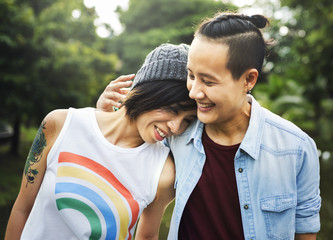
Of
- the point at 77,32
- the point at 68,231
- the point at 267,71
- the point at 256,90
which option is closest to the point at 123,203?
the point at 68,231

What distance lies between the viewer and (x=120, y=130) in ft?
7.18

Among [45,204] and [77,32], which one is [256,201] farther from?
[77,32]

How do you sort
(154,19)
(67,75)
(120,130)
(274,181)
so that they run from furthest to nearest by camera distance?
(154,19) → (67,75) → (120,130) → (274,181)

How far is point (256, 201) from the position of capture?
2.02 m

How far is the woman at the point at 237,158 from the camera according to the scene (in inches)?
73.6

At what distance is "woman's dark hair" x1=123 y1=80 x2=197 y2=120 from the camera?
206 centimetres

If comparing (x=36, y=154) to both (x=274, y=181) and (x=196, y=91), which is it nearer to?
(x=196, y=91)

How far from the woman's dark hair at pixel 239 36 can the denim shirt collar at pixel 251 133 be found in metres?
0.29

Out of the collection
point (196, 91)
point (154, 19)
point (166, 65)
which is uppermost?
point (154, 19)

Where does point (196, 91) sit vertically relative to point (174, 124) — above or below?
above

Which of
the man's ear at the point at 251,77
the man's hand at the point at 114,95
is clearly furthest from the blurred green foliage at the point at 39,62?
the man's ear at the point at 251,77

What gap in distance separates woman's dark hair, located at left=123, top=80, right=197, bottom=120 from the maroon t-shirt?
332 mm

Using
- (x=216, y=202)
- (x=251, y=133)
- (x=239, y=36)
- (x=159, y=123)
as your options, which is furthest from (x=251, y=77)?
(x=216, y=202)

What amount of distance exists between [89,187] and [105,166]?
161 mm
